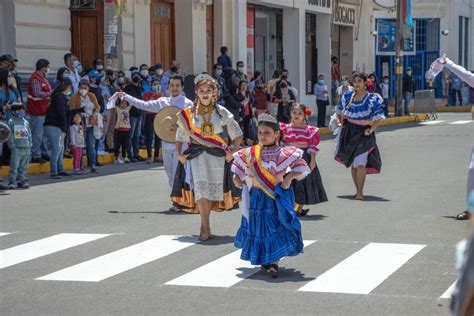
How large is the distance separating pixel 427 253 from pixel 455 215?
9.43 ft

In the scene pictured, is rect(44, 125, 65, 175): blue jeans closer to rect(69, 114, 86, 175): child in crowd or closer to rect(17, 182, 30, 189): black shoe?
rect(69, 114, 86, 175): child in crowd

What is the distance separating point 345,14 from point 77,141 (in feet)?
90.1

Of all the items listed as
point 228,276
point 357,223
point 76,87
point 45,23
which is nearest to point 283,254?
point 228,276

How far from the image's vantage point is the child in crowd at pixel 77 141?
18.4 meters

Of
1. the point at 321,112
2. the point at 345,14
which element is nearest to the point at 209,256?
the point at 321,112

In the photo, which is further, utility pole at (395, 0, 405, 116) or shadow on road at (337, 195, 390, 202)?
utility pole at (395, 0, 405, 116)

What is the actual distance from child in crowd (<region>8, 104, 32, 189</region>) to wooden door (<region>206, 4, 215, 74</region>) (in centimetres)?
1559

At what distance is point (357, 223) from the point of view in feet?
39.4

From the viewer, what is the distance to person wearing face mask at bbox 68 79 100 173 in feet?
61.7

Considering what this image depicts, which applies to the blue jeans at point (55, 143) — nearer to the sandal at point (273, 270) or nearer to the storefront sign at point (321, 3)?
the sandal at point (273, 270)

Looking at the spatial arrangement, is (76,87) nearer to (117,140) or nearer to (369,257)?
(117,140)

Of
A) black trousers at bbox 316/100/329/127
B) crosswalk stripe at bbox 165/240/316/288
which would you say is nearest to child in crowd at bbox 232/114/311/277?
crosswalk stripe at bbox 165/240/316/288

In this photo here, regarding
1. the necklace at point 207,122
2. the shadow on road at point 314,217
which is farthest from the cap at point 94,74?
the necklace at point 207,122

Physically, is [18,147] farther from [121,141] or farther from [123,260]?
[123,260]
